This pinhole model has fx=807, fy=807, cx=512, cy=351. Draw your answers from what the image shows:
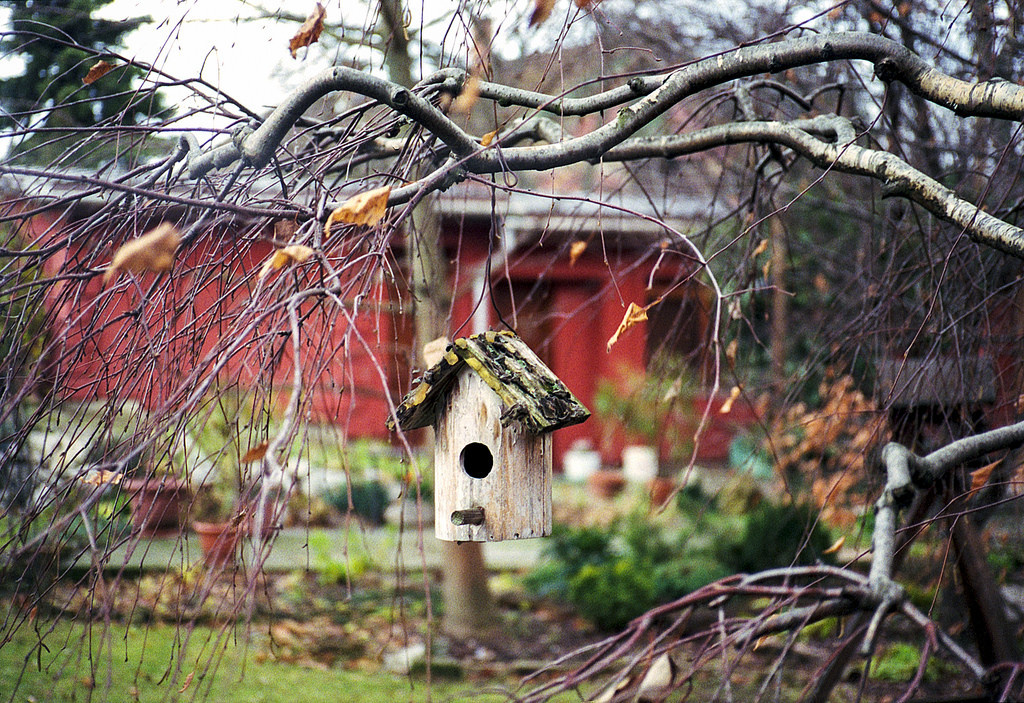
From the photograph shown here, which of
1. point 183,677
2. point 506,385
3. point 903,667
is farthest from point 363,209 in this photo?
point 903,667

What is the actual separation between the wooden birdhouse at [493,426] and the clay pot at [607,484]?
25.4 ft

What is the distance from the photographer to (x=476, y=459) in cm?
263

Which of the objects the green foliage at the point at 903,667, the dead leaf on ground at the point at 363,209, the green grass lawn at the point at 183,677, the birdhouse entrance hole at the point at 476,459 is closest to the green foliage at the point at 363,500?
the green grass lawn at the point at 183,677

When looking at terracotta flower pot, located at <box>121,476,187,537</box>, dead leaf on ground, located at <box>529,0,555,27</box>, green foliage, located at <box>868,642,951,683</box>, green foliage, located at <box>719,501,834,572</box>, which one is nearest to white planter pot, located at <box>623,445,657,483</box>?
green foliage, located at <box>719,501,834,572</box>

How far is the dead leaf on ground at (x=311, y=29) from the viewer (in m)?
2.22

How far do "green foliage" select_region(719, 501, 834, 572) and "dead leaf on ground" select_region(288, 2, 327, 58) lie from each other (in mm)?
4913

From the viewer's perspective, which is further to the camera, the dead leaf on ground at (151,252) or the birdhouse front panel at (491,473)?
the birdhouse front panel at (491,473)

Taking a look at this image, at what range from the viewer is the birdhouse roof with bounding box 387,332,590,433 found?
2303 mm

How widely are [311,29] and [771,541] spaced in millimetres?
5140

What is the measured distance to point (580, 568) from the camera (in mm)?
6434

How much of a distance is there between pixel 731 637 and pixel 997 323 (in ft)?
10.6

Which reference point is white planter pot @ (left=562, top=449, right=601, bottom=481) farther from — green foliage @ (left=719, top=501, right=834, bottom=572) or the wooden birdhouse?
the wooden birdhouse

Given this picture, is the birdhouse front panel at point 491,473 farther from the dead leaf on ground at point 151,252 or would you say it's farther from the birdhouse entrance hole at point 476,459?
the dead leaf on ground at point 151,252

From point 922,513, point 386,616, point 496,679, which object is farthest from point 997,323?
point 386,616
